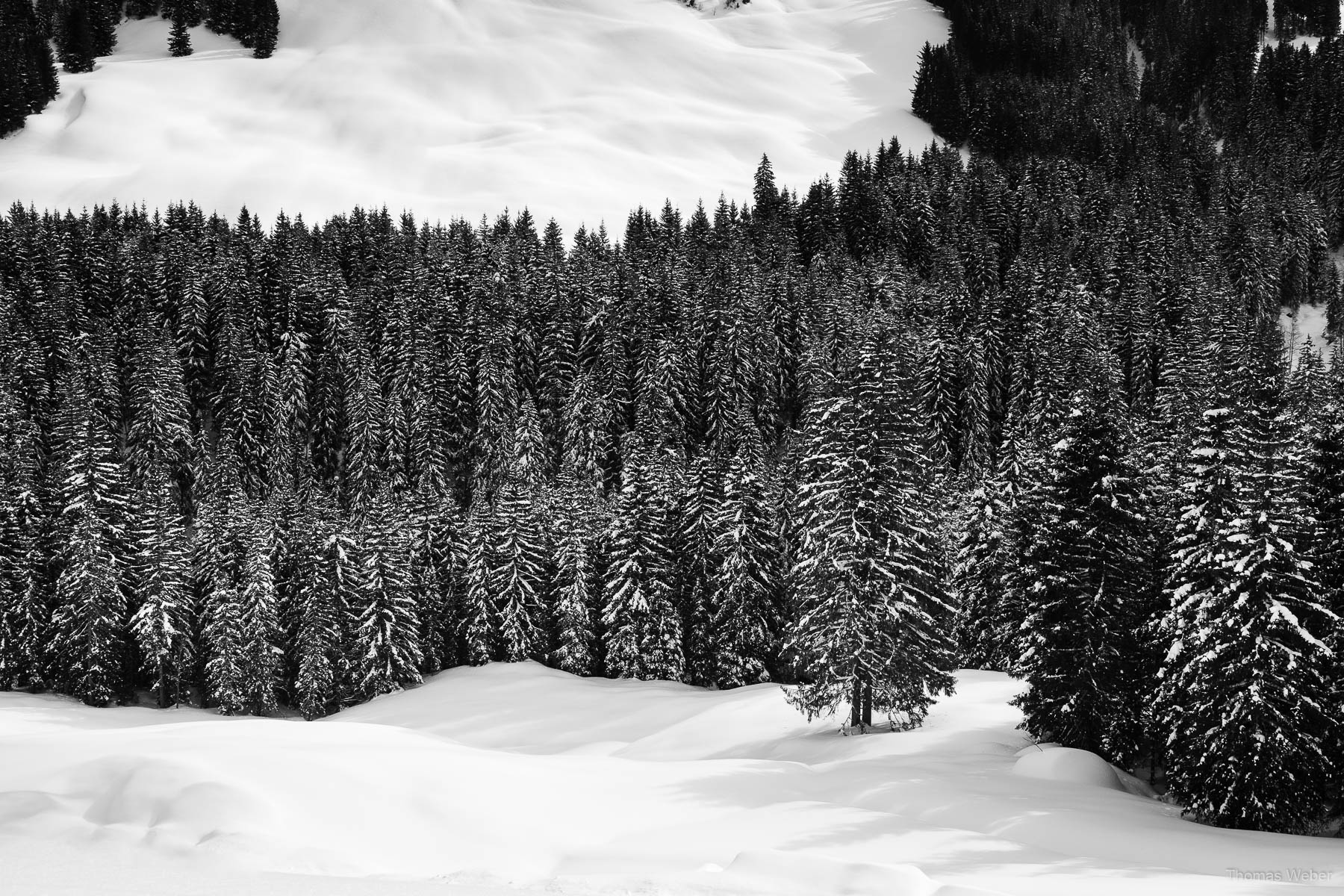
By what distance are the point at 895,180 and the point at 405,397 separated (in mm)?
82577

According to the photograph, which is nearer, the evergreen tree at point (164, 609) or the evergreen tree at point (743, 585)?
the evergreen tree at point (743, 585)

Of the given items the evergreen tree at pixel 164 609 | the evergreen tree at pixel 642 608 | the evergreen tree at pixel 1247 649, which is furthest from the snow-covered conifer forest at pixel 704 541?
the evergreen tree at pixel 164 609

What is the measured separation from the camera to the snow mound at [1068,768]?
81.0 feet

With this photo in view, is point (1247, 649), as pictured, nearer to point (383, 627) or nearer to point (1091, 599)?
point (1091, 599)

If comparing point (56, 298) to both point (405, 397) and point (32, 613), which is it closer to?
point (405, 397)

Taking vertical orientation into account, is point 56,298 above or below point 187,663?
above

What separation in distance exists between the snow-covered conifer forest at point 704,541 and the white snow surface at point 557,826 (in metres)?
0.13

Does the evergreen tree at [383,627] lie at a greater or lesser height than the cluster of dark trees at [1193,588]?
lesser

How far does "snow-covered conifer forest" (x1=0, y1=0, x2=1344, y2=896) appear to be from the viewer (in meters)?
17.2

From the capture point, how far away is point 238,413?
88.2 metres

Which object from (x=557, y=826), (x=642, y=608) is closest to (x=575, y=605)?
(x=642, y=608)

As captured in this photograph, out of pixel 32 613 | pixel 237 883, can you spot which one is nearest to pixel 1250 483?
pixel 237 883

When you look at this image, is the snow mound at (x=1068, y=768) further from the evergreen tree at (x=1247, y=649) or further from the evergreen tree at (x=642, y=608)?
the evergreen tree at (x=642, y=608)

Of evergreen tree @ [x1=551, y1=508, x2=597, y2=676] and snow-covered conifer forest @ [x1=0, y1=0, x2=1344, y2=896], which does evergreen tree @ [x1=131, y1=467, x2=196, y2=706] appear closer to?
snow-covered conifer forest @ [x1=0, y1=0, x2=1344, y2=896]
